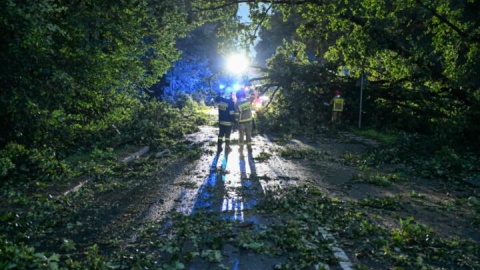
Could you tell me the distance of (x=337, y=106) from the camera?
810 inches

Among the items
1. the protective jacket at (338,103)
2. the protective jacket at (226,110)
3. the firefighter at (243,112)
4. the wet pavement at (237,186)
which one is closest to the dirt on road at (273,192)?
the wet pavement at (237,186)

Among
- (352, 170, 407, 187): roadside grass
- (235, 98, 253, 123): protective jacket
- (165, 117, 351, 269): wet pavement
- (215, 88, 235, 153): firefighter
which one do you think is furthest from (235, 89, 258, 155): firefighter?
(352, 170, 407, 187): roadside grass

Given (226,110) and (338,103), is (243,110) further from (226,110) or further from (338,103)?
(338,103)

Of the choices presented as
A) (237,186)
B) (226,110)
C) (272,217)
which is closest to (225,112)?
(226,110)

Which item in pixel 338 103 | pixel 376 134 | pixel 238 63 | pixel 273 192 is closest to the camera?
pixel 273 192

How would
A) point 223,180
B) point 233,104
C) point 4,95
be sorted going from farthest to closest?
point 233,104, point 223,180, point 4,95

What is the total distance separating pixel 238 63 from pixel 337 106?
5.68m

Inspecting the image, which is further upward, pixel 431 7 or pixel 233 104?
pixel 431 7

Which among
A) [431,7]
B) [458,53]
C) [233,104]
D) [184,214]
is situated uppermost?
[431,7]

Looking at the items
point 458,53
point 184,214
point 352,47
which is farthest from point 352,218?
point 352,47

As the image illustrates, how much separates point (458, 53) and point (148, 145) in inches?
409

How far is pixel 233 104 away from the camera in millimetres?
13883

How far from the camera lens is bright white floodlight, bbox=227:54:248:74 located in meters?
22.5

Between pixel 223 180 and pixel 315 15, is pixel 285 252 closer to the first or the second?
pixel 223 180
